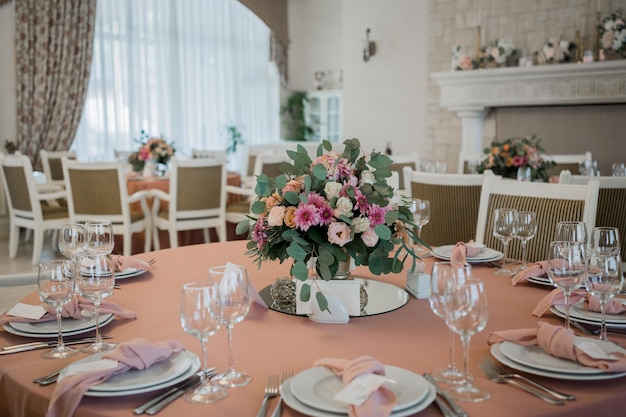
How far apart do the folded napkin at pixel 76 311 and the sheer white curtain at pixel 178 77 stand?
7.13 metres

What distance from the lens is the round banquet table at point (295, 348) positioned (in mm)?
1192

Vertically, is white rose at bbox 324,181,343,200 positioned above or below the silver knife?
above

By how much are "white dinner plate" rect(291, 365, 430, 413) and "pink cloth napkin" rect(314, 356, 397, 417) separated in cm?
2

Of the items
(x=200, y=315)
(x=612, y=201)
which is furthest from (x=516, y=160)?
(x=200, y=315)

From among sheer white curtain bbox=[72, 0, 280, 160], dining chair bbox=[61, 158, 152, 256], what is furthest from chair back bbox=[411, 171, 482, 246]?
sheer white curtain bbox=[72, 0, 280, 160]

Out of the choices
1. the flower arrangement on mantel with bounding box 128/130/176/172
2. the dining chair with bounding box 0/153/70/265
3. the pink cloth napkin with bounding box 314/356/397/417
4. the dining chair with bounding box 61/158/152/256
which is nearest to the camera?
the pink cloth napkin with bounding box 314/356/397/417

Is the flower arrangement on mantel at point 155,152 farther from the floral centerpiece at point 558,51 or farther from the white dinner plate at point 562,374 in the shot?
the white dinner plate at point 562,374

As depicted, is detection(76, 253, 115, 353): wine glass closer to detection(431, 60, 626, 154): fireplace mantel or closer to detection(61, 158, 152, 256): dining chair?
detection(61, 158, 152, 256): dining chair

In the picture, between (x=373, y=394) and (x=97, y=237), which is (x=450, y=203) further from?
(x=373, y=394)

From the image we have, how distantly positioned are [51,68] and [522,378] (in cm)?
832

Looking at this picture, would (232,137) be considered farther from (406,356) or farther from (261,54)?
(406,356)

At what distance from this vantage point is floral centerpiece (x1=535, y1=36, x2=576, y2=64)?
6.57m

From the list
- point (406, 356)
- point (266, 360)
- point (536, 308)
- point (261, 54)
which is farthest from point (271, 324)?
point (261, 54)

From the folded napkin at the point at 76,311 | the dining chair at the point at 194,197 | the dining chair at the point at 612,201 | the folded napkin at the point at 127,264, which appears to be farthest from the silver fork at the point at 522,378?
the dining chair at the point at 194,197
